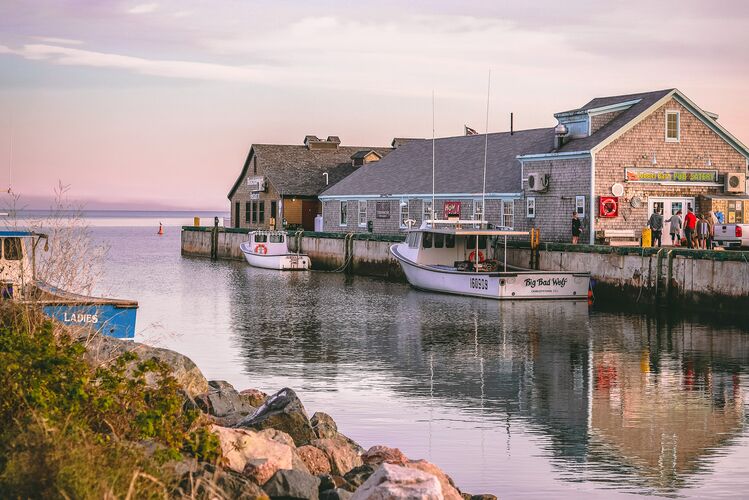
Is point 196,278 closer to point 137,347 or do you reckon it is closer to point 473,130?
point 473,130

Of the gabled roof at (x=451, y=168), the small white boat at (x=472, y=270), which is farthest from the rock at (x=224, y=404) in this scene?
the gabled roof at (x=451, y=168)

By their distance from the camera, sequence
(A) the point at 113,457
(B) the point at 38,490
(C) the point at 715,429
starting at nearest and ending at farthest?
1. (B) the point at 38,490
2. (A) the point at 113,457
3. (C) the point at 715,429

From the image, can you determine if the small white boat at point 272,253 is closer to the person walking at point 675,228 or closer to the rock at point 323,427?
the person walking at point 675,228

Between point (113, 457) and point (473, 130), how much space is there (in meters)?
58.9

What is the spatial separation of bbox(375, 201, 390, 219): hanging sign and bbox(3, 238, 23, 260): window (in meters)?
36.1

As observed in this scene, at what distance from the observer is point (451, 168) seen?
2267 inches

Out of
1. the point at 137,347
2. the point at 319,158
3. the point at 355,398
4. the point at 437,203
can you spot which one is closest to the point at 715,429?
the point at 355,398

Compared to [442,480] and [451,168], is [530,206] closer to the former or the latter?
[451,168]

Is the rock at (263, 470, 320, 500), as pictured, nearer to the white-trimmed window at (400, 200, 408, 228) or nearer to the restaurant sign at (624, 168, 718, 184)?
the restaurant sign at (624, 168, 718, 184)

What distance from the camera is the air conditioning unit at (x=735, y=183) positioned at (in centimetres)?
4588

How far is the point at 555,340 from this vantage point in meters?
30.2

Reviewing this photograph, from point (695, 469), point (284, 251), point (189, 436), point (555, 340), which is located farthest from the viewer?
point (284, 251)

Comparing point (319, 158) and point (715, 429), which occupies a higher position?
point (319, 158)

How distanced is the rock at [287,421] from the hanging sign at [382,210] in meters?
45.3
